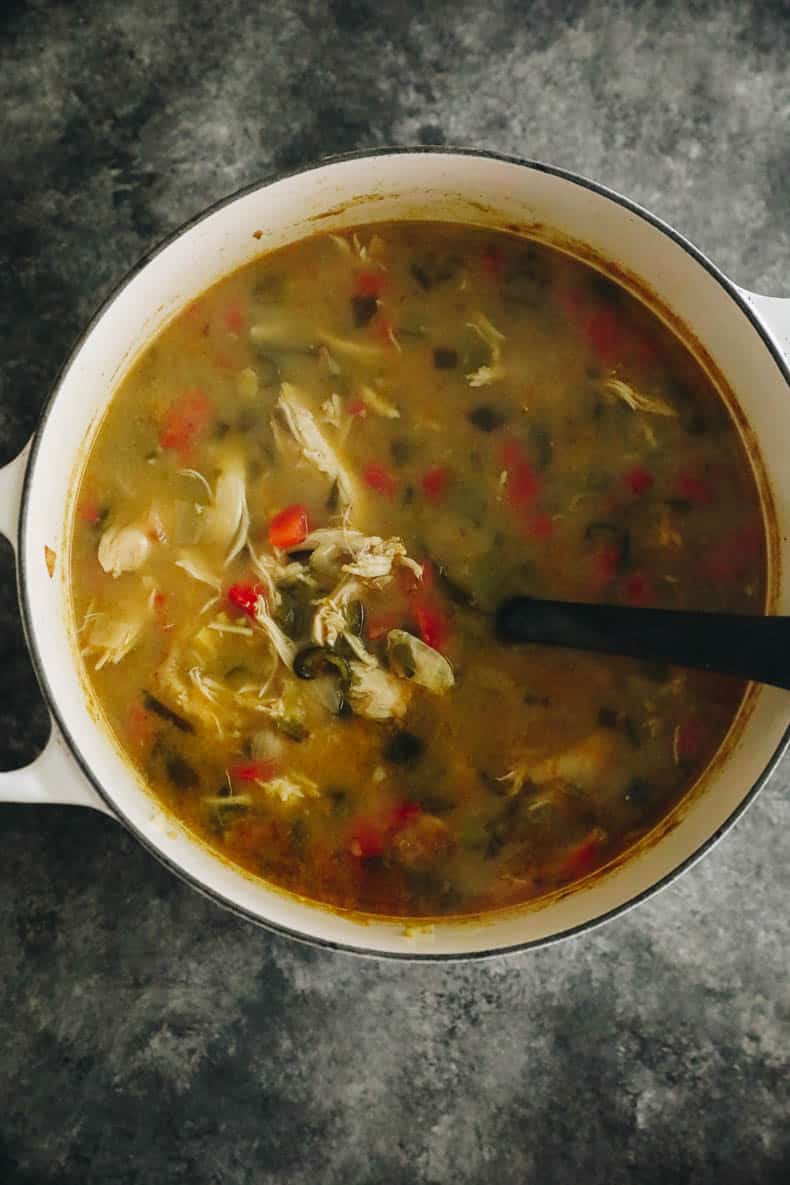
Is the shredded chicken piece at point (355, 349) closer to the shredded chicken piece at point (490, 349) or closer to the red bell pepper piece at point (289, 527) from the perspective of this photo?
the shredded chicken piece at point (490, 349)

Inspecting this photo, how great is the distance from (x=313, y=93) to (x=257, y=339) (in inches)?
19.3

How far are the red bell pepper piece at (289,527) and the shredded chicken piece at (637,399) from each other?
1.74ft

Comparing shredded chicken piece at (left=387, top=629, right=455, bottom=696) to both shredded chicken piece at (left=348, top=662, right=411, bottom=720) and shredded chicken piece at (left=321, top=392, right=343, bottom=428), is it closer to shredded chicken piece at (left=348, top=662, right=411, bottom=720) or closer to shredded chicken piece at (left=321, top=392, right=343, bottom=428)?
shredded chicken piece at (left=348, top=662, right=411, bottom=720)

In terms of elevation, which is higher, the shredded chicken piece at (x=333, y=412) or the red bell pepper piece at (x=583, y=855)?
the shredded chicken piece at (x=333, y=412)

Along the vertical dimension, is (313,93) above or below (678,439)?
above

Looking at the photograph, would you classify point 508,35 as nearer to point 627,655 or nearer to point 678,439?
point 678,439

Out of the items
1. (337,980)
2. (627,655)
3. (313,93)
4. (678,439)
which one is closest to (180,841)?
(337,980)

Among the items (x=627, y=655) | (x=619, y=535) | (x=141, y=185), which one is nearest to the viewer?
(x=627, y=655)

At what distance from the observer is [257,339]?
1.81m

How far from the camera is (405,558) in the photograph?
180cm

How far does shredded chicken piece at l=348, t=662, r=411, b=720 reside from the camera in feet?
5.89

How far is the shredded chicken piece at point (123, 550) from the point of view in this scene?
181 cm

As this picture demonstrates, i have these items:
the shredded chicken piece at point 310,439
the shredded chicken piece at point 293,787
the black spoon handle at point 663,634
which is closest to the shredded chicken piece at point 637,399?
the black spoon handle at point 663,634

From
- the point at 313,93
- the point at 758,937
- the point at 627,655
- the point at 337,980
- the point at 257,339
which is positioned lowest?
the point at 337,980
